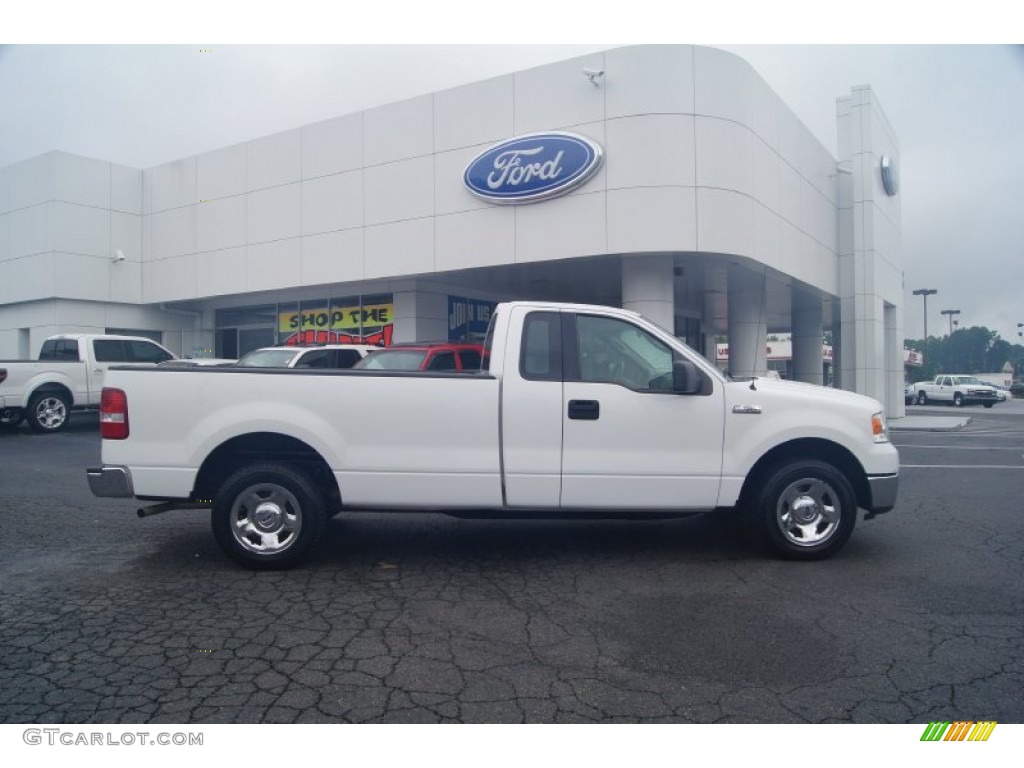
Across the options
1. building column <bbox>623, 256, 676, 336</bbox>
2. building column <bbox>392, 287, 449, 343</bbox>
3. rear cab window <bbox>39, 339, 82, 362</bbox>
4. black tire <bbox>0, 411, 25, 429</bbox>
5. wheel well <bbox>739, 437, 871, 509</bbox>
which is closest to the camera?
wheel well <bbox>739, 437, 871, 509</bbox>

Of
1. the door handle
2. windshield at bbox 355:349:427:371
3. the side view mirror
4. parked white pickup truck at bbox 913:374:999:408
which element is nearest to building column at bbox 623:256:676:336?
windshield at bbox 355:349:427:371

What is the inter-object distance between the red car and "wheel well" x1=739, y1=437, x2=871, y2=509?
6.01m

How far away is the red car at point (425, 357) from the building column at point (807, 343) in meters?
16.6

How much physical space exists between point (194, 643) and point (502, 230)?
13.1 meters

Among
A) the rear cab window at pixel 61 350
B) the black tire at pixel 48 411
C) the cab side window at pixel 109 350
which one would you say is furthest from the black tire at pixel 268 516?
the rear cab window at pixel 61 350

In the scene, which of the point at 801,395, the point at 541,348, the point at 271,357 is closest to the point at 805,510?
the point at 801,395

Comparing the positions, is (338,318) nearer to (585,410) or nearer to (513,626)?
(585,410)

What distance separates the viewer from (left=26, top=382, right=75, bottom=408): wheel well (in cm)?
1503

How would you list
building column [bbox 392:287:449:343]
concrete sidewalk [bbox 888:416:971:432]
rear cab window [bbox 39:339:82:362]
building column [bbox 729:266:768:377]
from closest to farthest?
rear cab window [bbox 39:339:82:362], building column [bbox 392:287:449:343], concrete sidewalk [bbox 888:416:971:432], building column [bbox 729:266:768:377]

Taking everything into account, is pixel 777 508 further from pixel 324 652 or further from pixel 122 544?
pixel 122 544

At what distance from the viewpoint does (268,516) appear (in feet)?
18.0

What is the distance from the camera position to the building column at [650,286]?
15750 millimetres

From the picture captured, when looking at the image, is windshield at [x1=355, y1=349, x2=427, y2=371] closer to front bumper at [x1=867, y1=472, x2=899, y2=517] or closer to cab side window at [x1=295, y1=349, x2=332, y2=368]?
cab side window at [x1=295, y1=349, x2=332, y2=368]

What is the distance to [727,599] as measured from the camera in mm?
4918
